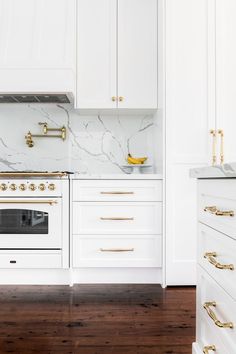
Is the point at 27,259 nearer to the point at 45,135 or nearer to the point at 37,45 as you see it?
the point at 45,135

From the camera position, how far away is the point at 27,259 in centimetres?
263

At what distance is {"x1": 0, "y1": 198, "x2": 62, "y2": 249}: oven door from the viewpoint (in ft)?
8.68

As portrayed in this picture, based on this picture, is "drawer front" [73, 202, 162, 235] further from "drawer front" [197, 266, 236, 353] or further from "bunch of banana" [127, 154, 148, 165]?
"drawer front" [197, 266, 236, 353]

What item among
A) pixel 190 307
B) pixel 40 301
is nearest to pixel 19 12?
pixel 40 301

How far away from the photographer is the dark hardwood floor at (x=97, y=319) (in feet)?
5.51

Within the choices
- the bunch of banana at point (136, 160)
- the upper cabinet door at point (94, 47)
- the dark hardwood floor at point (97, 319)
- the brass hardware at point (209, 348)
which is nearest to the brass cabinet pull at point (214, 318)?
the brass hardware at point (209, 348)

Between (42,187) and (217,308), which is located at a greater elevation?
(42,187)

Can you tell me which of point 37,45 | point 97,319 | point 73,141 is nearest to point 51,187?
point 73,141

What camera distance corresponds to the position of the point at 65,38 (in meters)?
2.90

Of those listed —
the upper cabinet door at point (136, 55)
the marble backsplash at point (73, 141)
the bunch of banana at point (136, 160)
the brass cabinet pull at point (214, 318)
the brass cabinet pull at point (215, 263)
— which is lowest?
the brass cabinet pull at point (214, 318)

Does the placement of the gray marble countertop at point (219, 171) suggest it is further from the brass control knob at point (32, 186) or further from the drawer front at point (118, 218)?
the brass control knob at point (32, 186)

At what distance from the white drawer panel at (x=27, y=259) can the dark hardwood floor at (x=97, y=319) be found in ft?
0.54

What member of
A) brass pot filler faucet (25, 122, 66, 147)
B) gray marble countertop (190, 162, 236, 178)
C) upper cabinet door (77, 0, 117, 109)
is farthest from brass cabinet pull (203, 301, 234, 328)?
brass pot filler faucet (25, 122, 66, 147)

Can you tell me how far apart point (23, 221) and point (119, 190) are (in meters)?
0.76
